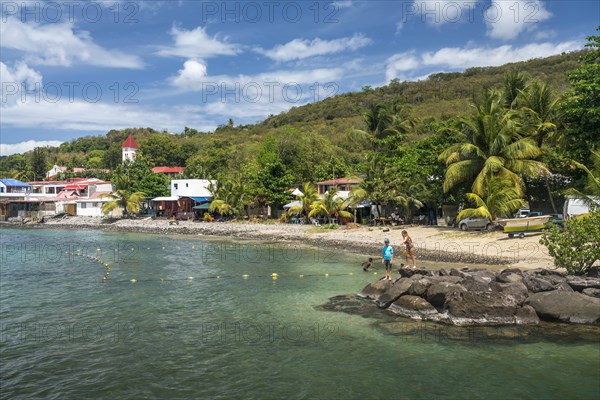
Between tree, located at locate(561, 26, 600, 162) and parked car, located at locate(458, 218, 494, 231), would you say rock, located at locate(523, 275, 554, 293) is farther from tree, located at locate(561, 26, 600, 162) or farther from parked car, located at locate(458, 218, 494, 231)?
parked car, located at locate(458, 218, 494, 231)

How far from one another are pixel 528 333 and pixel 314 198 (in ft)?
123

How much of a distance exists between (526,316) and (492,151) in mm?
21648

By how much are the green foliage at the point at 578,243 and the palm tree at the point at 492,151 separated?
547 inches

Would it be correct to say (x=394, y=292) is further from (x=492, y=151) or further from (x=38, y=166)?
(x=38, y=166)

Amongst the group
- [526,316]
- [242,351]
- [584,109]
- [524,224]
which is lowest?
[242,351]

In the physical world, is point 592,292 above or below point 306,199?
below

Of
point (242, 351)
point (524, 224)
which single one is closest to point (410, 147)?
point (524, 224)

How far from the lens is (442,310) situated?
16203 millimetres

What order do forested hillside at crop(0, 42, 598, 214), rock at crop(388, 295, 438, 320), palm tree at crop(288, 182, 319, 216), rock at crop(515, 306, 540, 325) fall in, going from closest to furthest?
rock at crop(515, 306, 540, 325) < rock at crop(388, 295, 438, 320) < forested hillside at crop(0, 42, 598, 214) < palm tree at crop(288, 182, 319, 216)

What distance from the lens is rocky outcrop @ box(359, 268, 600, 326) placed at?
15125 mm

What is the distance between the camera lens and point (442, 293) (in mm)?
16266

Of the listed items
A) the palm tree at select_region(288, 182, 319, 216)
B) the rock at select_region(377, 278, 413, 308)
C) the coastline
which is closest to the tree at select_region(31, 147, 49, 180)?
the coastline

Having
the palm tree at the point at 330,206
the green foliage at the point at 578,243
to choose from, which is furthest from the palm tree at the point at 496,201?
the palm tree at the point at 330,206

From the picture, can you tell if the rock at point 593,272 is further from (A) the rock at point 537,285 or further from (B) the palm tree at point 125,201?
(B) the palm tree at point 125,201
